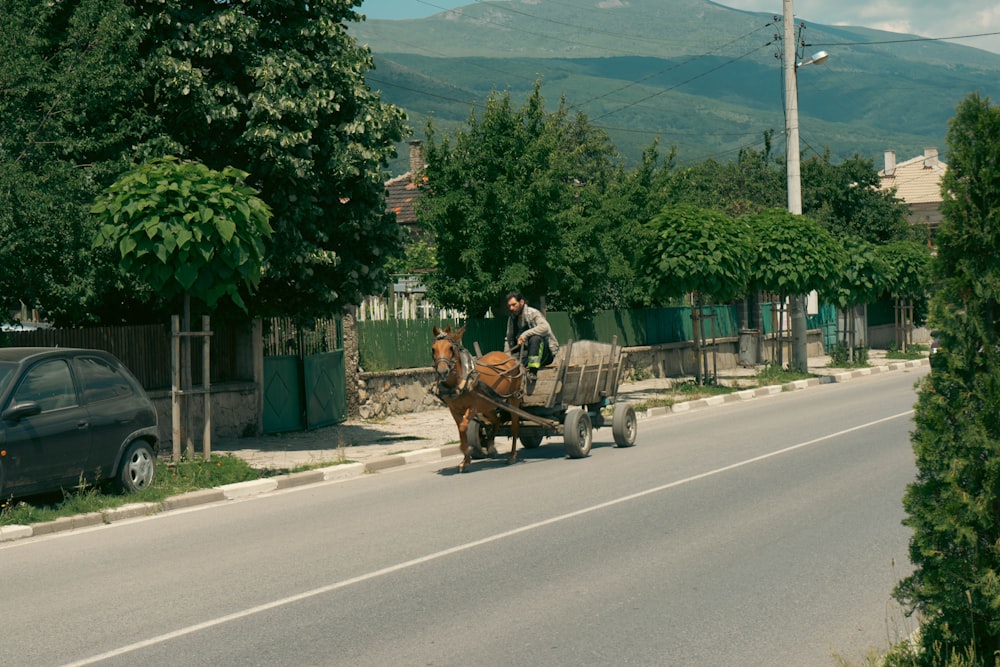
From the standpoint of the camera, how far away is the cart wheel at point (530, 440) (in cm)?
1834

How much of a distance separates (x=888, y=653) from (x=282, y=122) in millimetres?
14617

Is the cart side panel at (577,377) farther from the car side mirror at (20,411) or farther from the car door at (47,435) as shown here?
the car side mirror at (20,411)

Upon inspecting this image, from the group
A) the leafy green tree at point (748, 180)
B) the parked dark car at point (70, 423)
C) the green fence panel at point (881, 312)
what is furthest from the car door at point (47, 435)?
the leafy green tree at point (748, 180)

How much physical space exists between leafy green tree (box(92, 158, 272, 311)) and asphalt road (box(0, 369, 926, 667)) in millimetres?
3108

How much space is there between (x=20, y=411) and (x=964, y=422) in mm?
9729

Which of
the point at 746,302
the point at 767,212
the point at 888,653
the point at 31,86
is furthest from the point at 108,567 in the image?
the point at 746,302

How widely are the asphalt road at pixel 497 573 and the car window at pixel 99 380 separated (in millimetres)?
1801

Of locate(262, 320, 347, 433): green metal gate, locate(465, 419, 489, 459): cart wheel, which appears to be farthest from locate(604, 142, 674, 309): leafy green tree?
locate(465, 419, 489, 459): cart wheel

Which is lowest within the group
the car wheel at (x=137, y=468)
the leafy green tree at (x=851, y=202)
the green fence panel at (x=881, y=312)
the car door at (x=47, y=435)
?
the car wheel at (x=137, y=468)

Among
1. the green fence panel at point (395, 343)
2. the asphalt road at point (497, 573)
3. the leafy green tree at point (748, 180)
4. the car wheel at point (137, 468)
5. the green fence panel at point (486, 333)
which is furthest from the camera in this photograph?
the leafy green tree at point (748, 180)

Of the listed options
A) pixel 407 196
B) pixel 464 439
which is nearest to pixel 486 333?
pixel 464 439

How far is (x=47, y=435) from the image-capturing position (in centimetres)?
1248

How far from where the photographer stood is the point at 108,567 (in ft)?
32.8

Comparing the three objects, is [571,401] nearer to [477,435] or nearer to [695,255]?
[477,435]
